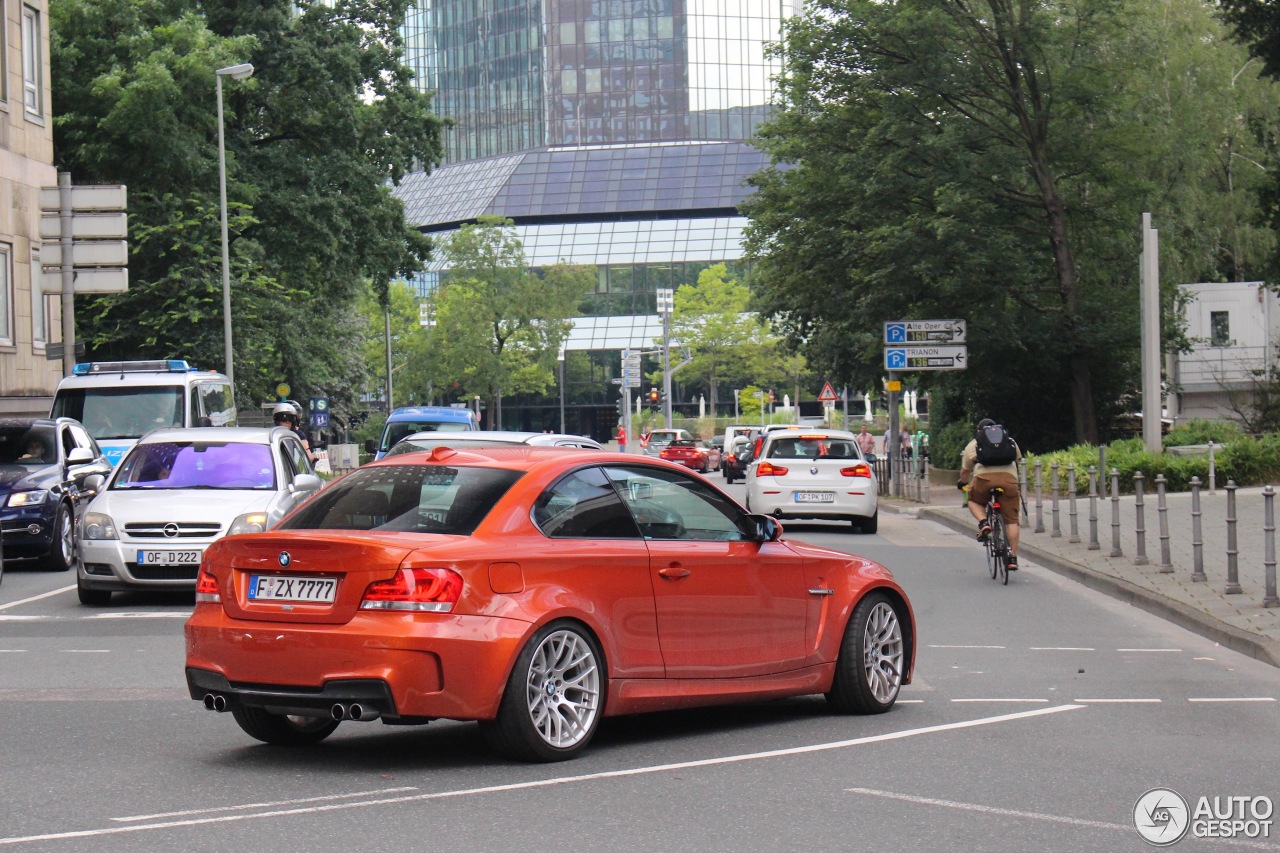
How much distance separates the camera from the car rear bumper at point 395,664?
7.00 m

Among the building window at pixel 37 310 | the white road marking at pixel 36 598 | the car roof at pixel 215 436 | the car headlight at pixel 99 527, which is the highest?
the building window at pixel 37 310

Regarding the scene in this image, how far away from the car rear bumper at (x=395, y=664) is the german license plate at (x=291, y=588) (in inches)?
4.9

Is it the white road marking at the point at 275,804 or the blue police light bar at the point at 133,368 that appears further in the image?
the blue police light bar at the point at 133,368

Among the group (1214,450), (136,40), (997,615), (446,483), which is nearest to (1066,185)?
(1214,450)

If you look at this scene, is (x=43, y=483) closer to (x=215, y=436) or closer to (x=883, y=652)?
(x=215, y=436)

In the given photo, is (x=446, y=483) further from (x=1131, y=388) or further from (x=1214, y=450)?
(x=1131, y=388)

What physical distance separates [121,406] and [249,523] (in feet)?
33.2

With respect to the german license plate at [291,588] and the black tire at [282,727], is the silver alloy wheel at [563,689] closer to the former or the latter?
the german license plate at [291,588]

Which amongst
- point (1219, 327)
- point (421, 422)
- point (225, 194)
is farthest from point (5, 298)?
point (1219, 327)

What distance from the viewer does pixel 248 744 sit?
26.6 feet

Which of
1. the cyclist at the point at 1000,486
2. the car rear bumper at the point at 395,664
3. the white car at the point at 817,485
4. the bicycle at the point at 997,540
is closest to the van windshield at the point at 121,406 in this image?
the white car at the point at 817,485

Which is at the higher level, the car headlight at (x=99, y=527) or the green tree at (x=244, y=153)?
the green tree at (x=244, y=153)

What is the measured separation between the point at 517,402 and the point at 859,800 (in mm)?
98007
